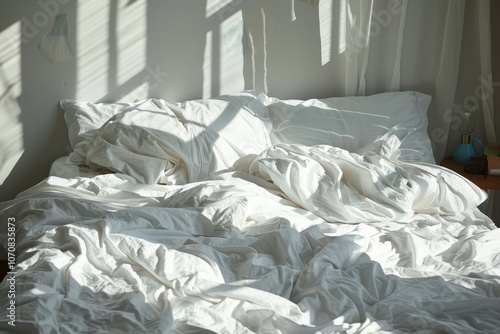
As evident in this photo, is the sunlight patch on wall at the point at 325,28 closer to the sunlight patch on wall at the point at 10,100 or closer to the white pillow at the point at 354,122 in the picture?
the white pillow at the point at 354,122

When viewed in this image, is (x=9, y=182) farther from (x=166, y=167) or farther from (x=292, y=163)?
(x=292, y=163)

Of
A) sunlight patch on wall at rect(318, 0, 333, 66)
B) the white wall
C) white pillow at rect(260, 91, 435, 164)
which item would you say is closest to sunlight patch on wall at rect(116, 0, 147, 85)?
the white wall

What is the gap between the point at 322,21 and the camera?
402 cm

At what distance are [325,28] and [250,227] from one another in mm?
1578

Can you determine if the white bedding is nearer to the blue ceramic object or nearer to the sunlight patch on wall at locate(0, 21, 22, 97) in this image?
the blue ceramic object

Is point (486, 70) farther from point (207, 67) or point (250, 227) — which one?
point (250, 227)

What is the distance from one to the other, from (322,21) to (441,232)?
1.54 m

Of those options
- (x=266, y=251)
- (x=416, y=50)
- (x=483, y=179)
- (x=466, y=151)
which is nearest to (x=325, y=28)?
(x=416, y=50)

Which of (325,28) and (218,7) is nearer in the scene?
(218,7)

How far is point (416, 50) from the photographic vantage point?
13.4ft

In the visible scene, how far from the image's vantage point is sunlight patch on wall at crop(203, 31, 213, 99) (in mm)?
3922

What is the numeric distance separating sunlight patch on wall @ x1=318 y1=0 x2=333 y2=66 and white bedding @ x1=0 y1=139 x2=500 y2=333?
2.43 ft

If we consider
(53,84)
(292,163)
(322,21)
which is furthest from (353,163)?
(53,84)

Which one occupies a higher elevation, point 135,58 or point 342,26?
point 342,26
